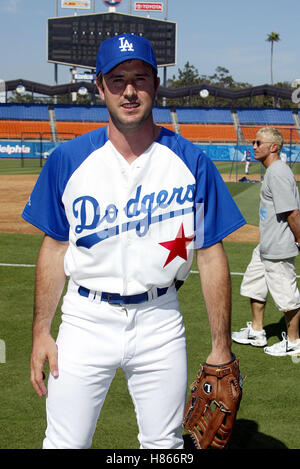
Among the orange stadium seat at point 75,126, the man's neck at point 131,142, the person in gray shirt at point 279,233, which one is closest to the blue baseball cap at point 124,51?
the man's neck at point 131,142

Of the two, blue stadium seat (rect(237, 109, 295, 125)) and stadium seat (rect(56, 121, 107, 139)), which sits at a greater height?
blue stadium seat (rect(237, 109, 295, 125))

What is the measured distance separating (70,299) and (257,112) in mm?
60180

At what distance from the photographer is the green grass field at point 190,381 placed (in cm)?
425

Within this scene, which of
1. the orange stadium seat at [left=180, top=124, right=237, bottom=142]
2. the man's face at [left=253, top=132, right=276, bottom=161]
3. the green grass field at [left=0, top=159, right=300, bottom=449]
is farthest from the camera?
the orange stadium seat at [left=180, top=124, right=237, bottom=142]

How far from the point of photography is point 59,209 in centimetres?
272

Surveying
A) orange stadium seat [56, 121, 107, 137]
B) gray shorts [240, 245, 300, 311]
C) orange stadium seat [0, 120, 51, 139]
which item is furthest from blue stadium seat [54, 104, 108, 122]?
gray shorts [240, 245, 300, 311]

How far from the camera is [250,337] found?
6.29m

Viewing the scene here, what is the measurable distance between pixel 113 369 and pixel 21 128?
54.9m

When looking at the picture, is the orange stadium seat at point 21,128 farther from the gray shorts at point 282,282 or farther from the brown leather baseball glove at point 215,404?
the brown leather baseball glove at point 215,404

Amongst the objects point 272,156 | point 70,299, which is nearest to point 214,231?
point 70,299

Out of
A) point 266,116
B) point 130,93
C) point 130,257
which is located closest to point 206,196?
point 130,257

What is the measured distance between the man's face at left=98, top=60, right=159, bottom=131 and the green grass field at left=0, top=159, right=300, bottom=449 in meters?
2.65

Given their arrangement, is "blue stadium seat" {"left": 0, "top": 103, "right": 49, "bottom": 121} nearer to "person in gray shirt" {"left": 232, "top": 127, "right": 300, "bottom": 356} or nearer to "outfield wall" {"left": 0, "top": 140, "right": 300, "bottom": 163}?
"outfield wall" {"left": 0, "top": 140, "right": 300, "bottom": 163}

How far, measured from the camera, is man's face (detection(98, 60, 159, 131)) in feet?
8.32
